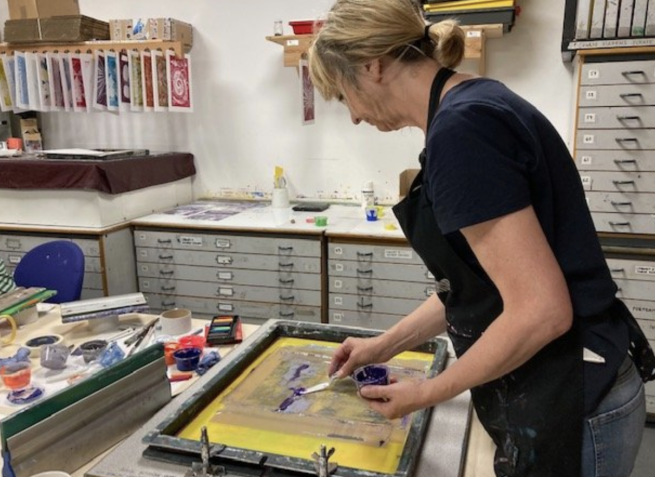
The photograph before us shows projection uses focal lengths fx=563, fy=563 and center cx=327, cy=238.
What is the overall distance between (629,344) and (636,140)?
5.50 ft

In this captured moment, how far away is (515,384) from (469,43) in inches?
84.1

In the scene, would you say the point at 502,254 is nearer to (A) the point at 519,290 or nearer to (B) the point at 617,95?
(A) the point at 519,290

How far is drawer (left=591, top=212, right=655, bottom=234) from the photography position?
92.8 inches

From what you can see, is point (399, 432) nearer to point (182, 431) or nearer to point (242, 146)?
point (182, 431)

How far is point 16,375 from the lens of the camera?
1.31 meters

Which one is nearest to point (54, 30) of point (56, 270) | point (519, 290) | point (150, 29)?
point (150, 29)

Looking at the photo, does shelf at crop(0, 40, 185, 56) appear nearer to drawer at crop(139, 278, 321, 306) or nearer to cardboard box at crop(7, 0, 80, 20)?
cardboard box at crop(7, 0, 80, 20)

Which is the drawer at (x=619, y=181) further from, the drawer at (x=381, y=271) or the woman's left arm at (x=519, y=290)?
the woman's left arm at (x=519, y=290)

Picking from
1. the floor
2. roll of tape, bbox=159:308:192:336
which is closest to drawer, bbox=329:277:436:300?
the floor

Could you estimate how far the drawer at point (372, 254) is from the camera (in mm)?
2592

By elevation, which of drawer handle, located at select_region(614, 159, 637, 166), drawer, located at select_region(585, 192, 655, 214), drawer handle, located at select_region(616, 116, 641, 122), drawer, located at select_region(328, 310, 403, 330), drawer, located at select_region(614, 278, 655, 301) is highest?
drawer handle, located at select_region(616, 116, 641, 122)

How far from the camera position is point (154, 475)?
0.93 m

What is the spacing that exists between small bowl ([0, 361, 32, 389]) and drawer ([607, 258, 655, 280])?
7.15 feet

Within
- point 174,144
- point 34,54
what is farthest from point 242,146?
point 34,54
